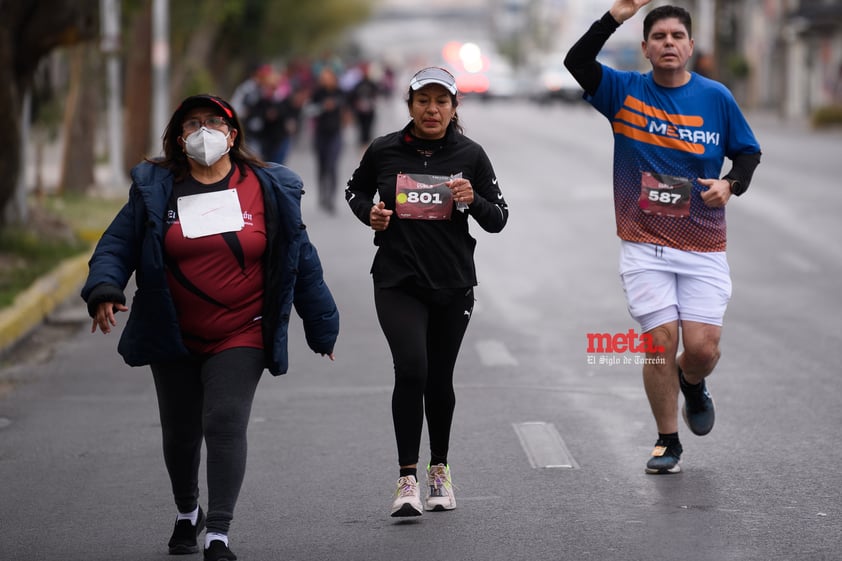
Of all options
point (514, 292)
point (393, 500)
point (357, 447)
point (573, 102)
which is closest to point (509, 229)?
point (514, 292)

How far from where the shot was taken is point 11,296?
1284cm

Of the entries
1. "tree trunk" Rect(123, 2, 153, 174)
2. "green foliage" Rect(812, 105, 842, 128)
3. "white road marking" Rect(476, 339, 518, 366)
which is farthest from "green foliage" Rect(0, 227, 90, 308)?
"green foliage" Rect(812, 105, 842, 128)

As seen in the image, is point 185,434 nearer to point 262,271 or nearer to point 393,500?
point 262,271

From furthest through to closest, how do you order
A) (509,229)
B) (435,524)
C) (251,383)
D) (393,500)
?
(509,229)
(393,500)
(435,524)
(251,383)

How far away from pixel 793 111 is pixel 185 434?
66.4m

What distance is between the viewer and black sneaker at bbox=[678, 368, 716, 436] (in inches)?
294

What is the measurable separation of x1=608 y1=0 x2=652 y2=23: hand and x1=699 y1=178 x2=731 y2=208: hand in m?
0.77

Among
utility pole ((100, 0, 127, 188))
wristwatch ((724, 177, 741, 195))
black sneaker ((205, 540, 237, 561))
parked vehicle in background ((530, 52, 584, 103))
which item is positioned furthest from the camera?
parked vehicle in background ((530, 52, 584, 103))

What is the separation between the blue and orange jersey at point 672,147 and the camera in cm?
702

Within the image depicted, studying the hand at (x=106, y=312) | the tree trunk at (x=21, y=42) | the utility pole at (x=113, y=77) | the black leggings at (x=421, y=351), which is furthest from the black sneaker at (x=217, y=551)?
the utility pole at (x=113, y=77)

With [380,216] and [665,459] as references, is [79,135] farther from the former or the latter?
[380,216]

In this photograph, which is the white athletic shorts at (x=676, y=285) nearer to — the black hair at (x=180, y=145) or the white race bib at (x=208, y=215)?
the black hair at (x=180, y=145)

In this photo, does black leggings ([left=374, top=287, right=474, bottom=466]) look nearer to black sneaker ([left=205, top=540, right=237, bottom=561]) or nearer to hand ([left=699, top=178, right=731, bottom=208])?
black sneaker ([left=205, top=540, right=237, bottom=561])

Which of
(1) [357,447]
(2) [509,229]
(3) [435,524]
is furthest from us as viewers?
(2) [509,229]
